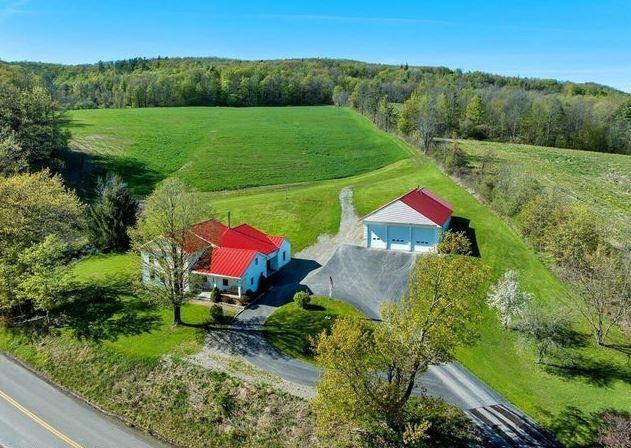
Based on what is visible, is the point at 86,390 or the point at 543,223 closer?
the point at 86,390

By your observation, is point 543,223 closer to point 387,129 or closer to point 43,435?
point 43,435

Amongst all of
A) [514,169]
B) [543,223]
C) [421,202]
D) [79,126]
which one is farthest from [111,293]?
[79,126]

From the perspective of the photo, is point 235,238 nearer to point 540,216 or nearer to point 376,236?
point 376,236

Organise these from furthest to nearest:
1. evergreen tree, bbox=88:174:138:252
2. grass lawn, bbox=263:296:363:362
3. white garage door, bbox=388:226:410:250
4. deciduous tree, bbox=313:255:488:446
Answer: evergreen tree, bbox=88:174:138:252, white garage door, bbox=388:226:410:250, grass lawn, bbox=263:296:363:362, deciduous tree, bbox=313:255:488:446

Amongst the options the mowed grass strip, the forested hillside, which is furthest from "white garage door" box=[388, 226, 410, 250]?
Answer: the forested hillside

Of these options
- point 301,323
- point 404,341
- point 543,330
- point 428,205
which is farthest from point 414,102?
point 404,341

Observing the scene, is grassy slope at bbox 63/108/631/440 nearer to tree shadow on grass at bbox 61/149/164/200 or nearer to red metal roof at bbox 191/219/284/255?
red metal roof at bbox 191/219/284/255
